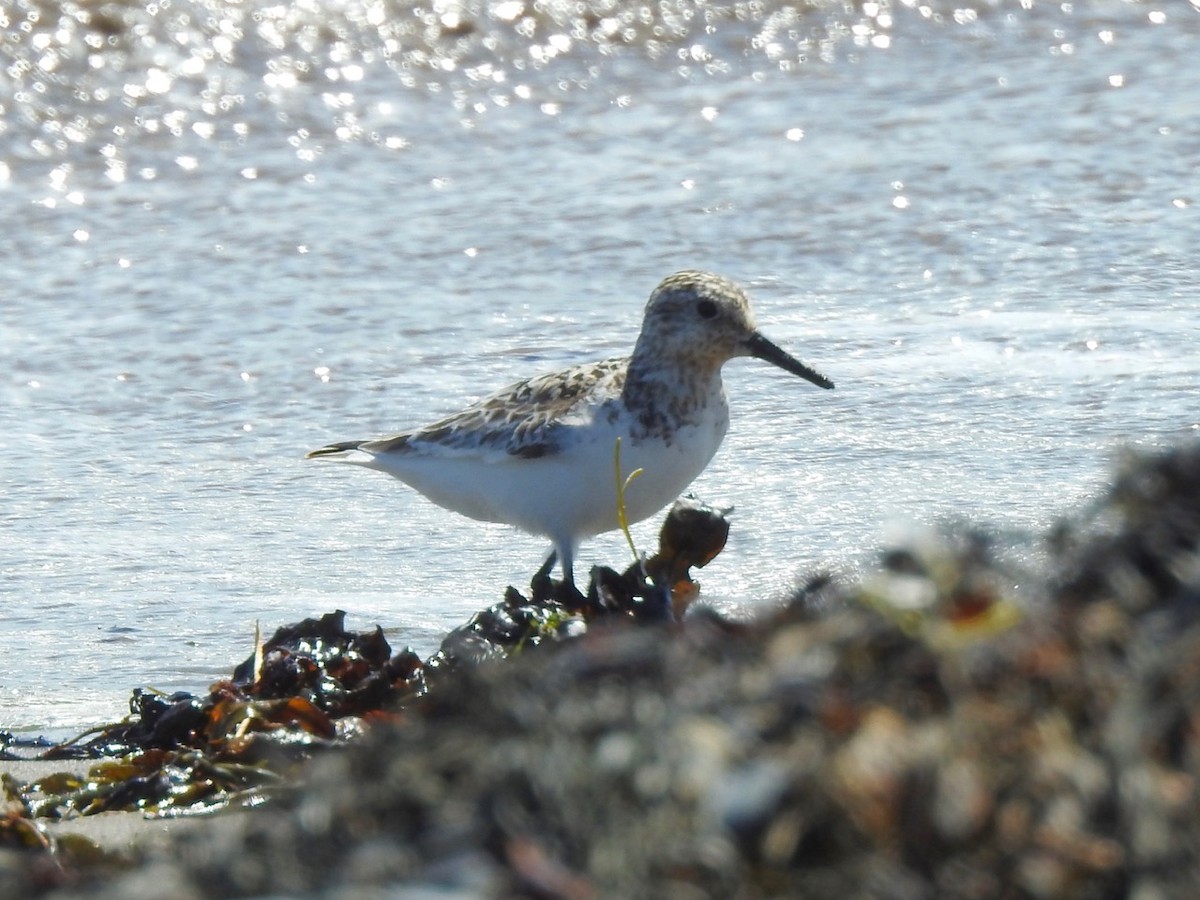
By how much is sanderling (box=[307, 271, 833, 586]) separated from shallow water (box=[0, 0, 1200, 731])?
0.24 metres

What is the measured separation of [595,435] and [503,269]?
85.2 inches

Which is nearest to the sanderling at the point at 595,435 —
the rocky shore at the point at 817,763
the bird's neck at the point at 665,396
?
the bird's neck at the point at 665,396

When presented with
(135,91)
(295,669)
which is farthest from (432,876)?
(135,91)

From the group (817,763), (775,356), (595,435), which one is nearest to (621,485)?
(595,435)

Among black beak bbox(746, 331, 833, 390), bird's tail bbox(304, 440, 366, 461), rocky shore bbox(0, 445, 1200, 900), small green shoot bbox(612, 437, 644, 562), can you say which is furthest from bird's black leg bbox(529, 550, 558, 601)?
rocky shore bbox(0, 445, 1200, 900)

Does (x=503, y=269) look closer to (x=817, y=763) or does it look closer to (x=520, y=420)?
(x=520, y=420)

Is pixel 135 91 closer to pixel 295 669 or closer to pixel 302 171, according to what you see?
pixel 302 171

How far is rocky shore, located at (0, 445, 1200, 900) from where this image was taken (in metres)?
1.57

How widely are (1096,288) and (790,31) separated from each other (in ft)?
10.4

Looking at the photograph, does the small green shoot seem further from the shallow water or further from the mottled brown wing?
the shallow water

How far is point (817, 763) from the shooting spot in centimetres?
163

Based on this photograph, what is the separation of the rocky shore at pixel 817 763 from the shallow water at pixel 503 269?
1.52 meters

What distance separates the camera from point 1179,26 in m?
8.23

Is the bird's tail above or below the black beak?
below
